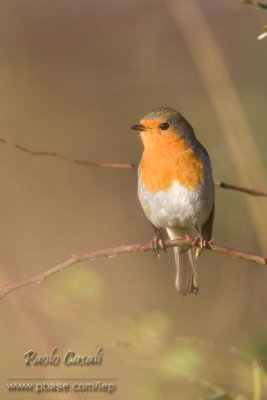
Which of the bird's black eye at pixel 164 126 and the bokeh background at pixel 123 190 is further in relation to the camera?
the bird's black eye at pixel 164 126

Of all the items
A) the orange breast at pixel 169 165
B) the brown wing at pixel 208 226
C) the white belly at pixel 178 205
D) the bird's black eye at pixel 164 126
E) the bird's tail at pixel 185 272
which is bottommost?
the bird's tail at pixel 185 272

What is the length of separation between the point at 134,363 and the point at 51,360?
317 mm

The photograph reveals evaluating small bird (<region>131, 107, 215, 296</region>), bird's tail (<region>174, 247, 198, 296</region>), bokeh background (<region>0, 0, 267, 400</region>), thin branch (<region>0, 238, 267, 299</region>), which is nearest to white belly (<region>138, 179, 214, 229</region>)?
small bird (<region>131, 107, 215, 296</region>)

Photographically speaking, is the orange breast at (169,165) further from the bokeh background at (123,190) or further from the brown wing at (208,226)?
the brown wing at (208,226)

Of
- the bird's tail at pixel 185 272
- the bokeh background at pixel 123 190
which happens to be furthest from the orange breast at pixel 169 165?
the bird's tail at pixel 185 272

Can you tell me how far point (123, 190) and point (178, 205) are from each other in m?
2.07

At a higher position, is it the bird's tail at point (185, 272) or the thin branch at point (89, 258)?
the thin branch at point (89, 258)

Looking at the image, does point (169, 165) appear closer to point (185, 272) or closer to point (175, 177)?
point (175, 177)

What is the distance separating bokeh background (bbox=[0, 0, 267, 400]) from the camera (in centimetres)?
287

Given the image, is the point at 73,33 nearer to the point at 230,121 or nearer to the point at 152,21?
the point at 152,21

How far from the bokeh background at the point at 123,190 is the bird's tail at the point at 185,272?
166 millimetres

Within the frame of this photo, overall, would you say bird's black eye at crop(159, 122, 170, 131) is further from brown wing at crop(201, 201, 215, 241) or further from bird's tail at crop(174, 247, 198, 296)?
bird's tail at crop(174, 247, 198, 296)

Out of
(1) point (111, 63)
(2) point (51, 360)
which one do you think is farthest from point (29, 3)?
(2) point (51, 360)

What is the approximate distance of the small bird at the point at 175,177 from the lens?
3.88 metres
